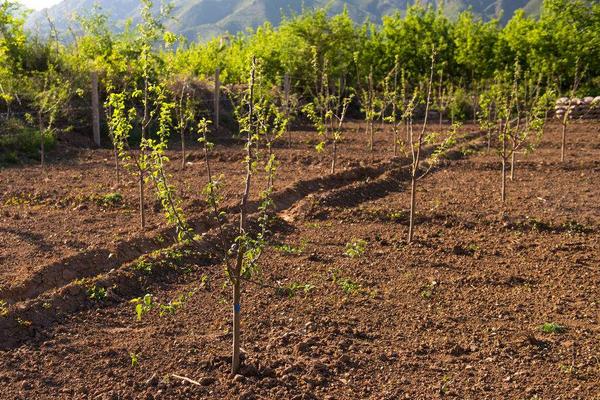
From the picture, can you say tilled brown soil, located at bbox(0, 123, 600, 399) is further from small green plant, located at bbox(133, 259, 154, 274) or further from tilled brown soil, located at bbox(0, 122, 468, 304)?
tilled brown soil, located at bbox(0, 122, 468, 304)

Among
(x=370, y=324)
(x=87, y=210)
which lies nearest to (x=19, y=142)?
(x=87, y=210)

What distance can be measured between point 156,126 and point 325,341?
42.3 feet

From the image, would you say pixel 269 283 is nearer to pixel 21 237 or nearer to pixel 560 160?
pixel 21 237

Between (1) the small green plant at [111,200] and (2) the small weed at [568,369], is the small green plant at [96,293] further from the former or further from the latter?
(2) the small weed at [568,369]

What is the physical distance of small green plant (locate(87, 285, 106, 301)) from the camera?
6.00 meters

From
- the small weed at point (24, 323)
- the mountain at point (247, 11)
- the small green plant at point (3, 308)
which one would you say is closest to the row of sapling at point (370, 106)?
the small green plant at point (3, 308)

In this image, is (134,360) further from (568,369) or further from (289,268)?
(568,369)

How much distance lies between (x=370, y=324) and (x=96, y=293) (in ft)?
8.42

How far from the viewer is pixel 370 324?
215 inches

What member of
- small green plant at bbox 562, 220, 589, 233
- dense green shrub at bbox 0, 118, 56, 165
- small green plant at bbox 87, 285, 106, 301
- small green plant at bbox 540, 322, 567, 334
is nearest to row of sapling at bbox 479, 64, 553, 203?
small green plant at bbox 562, 220, 589, 233

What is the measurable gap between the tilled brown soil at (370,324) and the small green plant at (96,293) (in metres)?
0.07

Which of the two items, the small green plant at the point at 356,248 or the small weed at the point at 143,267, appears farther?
the small weed at the point at 143,267

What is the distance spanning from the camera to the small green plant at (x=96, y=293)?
6.00 m

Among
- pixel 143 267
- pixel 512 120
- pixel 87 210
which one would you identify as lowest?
pixel 143 267
